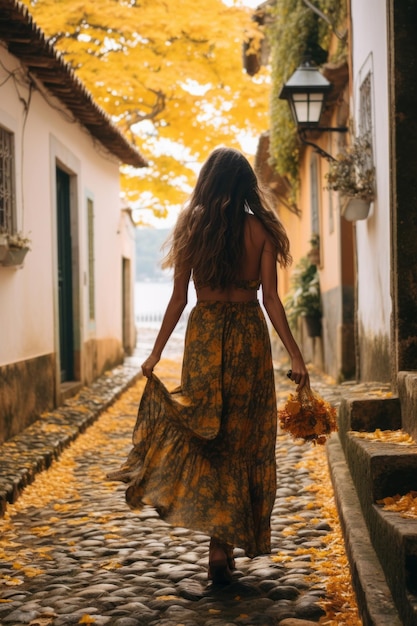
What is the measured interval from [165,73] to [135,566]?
40.3 ft

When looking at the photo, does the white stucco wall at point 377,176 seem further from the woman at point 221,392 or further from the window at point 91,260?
the window at point 91,260

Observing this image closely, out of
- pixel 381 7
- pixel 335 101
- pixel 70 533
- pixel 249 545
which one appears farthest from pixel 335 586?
pixel 335 101

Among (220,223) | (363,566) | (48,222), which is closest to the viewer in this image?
(363,566)

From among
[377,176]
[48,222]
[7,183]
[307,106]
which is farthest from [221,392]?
[48,222]

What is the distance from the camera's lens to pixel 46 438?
800 cm

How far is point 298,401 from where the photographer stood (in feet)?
13.6

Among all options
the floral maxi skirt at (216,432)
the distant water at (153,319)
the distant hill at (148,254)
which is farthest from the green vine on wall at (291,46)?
the distant hill at (148,254)

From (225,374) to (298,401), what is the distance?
346mm

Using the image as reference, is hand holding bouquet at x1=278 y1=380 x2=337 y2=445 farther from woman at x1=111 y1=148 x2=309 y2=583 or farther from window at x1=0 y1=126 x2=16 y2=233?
window at x1=0 y1=126 x2=16 y2=233

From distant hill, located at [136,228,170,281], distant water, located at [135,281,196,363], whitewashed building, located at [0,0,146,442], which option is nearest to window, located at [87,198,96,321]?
whitewashed building, located at [0,0,146,442]

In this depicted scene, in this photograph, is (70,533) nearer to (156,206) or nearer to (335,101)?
(335,101)

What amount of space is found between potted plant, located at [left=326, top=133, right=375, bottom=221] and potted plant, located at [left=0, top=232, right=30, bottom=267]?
106 inches

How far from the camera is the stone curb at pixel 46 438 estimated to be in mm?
6258

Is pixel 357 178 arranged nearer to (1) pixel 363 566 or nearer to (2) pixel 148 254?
(1) pixel 363 566
